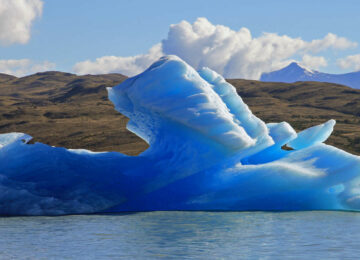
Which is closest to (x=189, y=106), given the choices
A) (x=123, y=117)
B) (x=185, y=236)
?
(x=185, y=236)

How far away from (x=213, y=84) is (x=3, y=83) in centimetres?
14972

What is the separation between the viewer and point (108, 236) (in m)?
10.7

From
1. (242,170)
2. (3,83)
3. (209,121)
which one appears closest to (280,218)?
(242,170)

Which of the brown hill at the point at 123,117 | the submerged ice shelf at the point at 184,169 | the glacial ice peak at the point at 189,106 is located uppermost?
the brown hill at the point at 123,117

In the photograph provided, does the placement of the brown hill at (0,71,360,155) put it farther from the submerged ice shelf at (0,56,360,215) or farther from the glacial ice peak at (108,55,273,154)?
the submerged ice shelf at (0,56,360,215)

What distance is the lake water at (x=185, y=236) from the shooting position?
29.0ft

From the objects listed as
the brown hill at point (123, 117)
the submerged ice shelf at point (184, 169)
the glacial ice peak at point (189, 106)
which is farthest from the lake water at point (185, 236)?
the brown hill at point (123, 117)

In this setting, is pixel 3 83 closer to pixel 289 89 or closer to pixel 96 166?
pixel 289 89

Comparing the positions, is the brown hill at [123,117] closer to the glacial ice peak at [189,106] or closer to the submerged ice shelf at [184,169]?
the glacial ice peak at [189,106]

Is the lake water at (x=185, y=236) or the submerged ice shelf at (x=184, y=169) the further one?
the submerged ice shelf at (x=184, y=169)

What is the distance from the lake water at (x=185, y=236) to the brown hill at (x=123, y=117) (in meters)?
27.5

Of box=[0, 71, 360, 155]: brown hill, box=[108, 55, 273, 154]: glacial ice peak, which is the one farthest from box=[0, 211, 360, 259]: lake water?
box=[0, 71, 360, 155]: brown hill

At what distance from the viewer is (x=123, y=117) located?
221ft

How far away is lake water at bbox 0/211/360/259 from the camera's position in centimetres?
883
